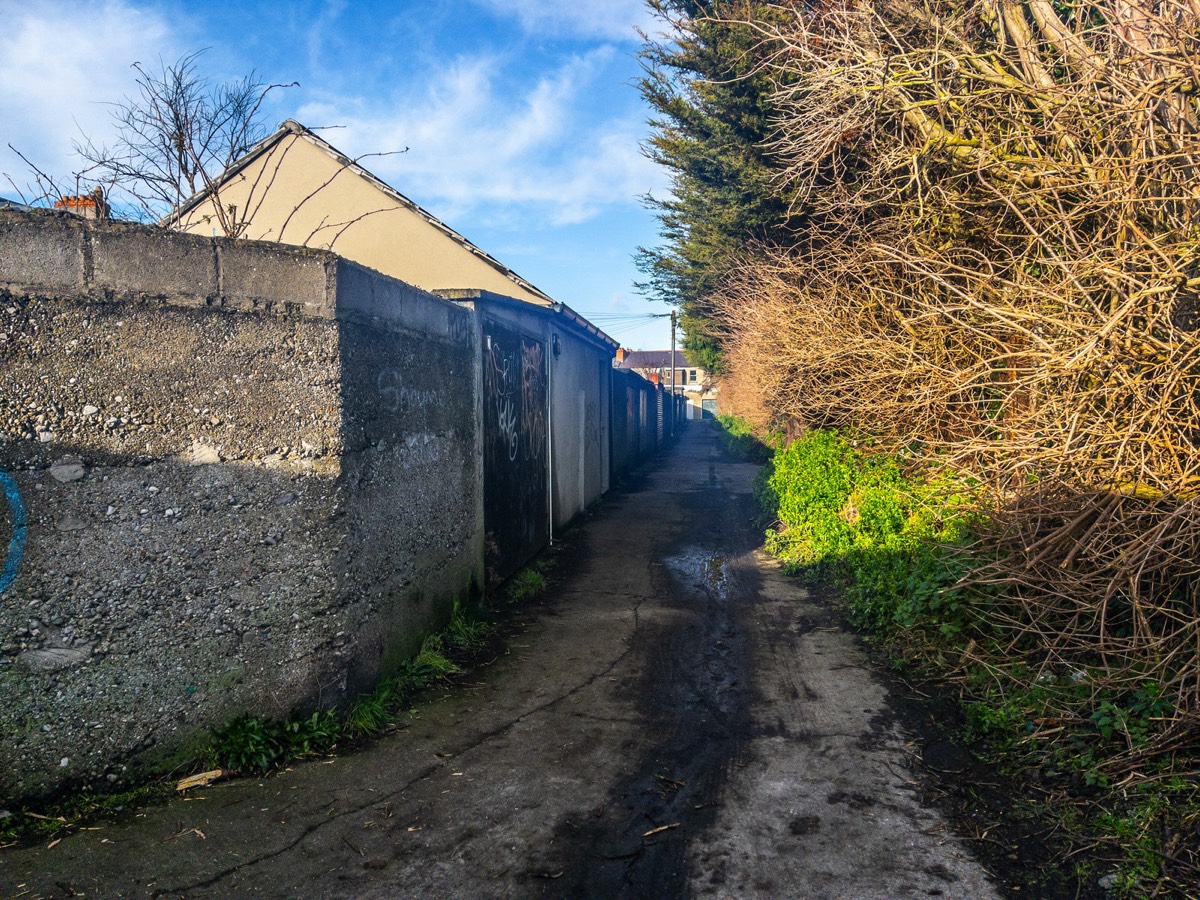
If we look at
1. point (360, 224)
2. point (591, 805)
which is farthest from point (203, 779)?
point (360, 224)

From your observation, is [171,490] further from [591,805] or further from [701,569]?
[701,569]

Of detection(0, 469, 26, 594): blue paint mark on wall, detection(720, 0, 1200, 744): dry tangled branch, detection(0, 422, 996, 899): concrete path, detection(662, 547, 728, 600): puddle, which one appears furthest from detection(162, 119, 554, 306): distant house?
detection(0, 469, 26, 594): blue paint mark on wall

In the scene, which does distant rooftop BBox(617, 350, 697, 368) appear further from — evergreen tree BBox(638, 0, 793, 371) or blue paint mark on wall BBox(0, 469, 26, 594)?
blue paint mark on wall BBox(0, 469, 26, 594)

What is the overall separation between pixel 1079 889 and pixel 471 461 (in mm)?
5088

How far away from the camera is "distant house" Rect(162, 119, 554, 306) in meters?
11.7

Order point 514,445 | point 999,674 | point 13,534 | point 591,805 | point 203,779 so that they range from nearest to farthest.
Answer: point 13,534, point 591,805, point 203,779, point 999,674, point 514,445

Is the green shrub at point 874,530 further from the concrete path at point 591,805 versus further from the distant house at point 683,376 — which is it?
the distant house at point 683,376

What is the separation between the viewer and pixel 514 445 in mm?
8109

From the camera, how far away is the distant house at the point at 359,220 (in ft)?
38.3

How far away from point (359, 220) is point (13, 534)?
9473 millimetres

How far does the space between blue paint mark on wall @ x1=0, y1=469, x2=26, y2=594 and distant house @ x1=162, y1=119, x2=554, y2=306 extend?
28.3ft

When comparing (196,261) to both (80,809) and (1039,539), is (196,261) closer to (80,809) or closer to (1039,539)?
(80,809)

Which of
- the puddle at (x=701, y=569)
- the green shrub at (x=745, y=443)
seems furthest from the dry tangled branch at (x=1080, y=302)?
the green shrub at (x=745, y=443)

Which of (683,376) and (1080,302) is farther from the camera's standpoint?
(683,376)
